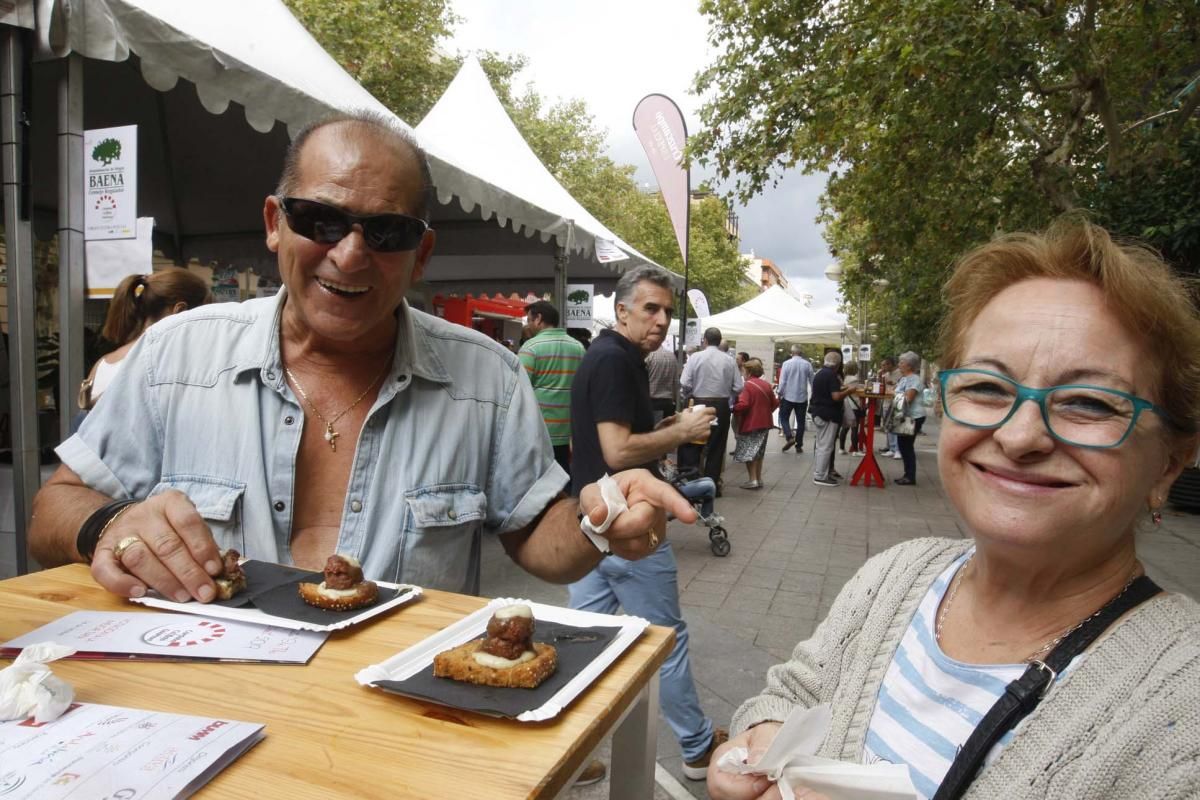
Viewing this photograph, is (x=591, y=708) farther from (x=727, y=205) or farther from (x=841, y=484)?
(x=841, y=484)

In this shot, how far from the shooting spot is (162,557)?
1333 millimetres

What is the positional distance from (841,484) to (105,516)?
10.9 meters

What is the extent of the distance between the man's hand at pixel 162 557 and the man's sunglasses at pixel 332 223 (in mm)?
684

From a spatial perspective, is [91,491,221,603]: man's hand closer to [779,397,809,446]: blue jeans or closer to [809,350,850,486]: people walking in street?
[809,350,850,486]: people walking in street

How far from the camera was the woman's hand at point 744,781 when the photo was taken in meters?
1.17

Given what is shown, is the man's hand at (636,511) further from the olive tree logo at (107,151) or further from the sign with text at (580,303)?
the sign with text at (580,303)

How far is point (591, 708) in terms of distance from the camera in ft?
3.22

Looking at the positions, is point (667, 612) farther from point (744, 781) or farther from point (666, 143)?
point (666, 143)

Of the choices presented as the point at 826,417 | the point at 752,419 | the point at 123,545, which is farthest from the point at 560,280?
the point at 123,545

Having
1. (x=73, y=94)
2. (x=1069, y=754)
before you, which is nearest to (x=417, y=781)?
(x=1069, y=754)

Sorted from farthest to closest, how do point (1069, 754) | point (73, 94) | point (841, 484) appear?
1. point (841, 484)
2. point (73, 94)
3. point (1069, 754)

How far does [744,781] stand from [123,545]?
1.18 metres

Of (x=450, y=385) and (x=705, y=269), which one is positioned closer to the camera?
(x=450, y=385)

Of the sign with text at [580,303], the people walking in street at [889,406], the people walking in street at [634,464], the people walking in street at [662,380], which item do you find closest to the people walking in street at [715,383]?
the people walking in street at [662,380]
